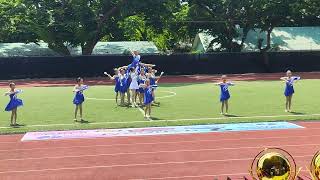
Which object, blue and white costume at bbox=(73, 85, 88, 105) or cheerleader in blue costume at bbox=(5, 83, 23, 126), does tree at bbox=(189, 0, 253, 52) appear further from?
cheerleader in blue costume at bbox=(5, 83, 23, 126)

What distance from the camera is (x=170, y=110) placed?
1892cm

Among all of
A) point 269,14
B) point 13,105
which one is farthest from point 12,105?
point 269,14

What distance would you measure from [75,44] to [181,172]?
122 feet

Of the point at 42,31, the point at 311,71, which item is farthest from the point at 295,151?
the point at 42,31

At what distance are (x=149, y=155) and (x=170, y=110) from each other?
7728mm

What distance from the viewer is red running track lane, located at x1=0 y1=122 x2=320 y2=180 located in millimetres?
9750

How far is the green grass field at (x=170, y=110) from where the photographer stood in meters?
16.0

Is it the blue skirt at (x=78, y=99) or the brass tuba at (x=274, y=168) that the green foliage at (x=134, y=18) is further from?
the brass tuba at (x=274, y=168)

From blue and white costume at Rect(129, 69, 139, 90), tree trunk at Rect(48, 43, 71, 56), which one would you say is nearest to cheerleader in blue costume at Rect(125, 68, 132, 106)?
blue and white costume at Rect(129, 69, 139, 90)

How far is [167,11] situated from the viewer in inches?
1805

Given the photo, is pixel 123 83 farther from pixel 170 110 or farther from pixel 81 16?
pixel 81 16

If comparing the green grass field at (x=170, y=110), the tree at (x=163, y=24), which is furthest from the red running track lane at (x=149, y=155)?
the tree at (x=163, y=24)

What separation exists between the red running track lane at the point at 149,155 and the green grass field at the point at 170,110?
7.25 feet

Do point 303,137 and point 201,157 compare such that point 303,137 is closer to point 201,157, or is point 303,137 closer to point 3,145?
point 201,157
